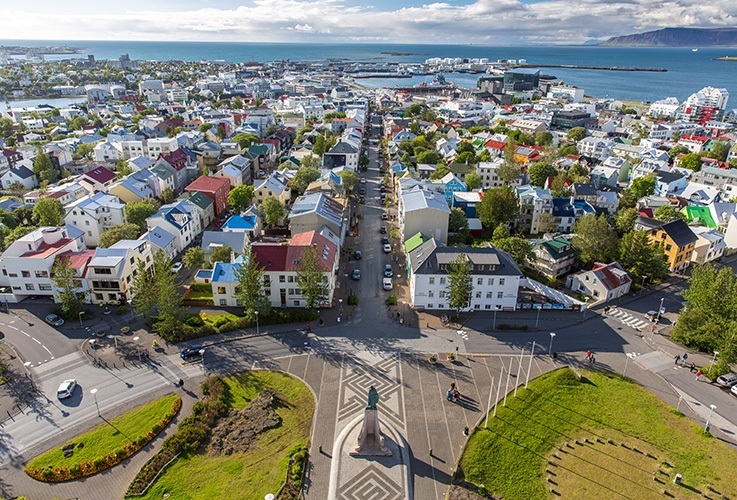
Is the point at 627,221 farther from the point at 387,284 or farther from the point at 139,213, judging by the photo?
the point at 139,213

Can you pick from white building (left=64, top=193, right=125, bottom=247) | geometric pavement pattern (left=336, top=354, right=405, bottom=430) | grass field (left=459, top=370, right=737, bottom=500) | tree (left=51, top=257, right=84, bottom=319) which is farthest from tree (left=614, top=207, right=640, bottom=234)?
white building (left=64, top=193, right=125, bottom=247)

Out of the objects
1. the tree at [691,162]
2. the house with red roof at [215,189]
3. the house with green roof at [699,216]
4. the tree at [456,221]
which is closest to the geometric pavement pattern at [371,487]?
the tree at [456,221]

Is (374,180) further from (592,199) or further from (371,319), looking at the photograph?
(371,319)

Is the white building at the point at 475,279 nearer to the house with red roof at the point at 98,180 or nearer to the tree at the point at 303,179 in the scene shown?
the tree at the point at 303,179

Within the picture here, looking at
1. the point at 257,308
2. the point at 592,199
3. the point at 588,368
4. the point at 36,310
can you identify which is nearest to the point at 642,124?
the point at 592,199

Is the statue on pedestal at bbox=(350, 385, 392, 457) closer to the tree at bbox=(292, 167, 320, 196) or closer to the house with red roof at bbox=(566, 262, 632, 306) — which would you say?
the house with red roof at bbox=(566, 262, 632, 306)

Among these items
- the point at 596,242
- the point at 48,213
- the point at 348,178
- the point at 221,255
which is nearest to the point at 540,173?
the point at 596,242
